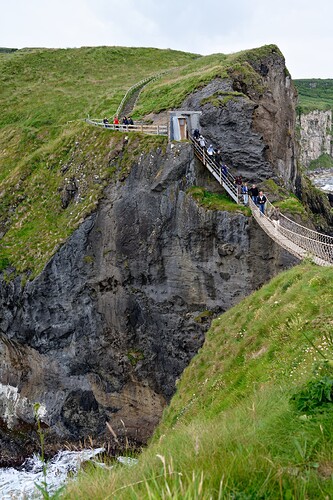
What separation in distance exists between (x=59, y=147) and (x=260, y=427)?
28770mm

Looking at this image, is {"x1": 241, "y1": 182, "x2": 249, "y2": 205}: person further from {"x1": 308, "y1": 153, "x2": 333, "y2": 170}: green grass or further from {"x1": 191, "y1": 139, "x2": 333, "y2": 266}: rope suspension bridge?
{"x1": 308, "y1": 153, "x2": 333, "y2": 170}: green grass

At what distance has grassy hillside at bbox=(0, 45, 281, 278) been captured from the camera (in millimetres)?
25219

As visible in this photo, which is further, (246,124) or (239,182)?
(246,124)

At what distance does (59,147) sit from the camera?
99.4 feet


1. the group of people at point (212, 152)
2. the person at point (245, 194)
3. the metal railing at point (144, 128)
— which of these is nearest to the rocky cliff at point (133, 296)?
the group of people at point (212, 152)

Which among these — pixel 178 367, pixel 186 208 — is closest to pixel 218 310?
pixel 178 367

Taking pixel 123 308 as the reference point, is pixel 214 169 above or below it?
above

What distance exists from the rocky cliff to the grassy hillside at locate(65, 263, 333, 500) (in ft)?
36.6

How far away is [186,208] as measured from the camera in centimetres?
2250

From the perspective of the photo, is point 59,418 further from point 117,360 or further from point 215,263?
point 215,263

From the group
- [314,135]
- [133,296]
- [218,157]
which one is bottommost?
[133,296]

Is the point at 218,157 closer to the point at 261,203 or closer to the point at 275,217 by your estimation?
the point at 261,203

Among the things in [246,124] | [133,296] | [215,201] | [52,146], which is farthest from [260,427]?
[52,146]

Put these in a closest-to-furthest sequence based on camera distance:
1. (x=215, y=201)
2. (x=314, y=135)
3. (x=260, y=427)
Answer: (x=260, y=427)
(x=215, y=201)
(x=314, y=135)
